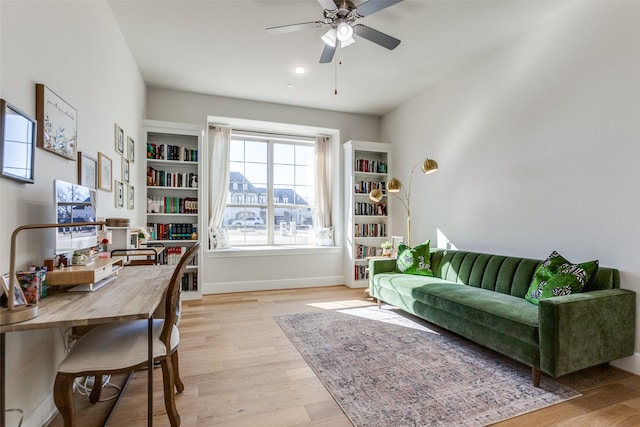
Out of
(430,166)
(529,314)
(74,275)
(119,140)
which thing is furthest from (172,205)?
(529,314)

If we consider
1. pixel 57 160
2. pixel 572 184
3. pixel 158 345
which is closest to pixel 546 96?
pixel 572 184

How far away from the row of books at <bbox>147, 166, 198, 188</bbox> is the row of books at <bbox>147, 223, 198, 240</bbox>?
555 millimetres

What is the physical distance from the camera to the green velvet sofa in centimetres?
199

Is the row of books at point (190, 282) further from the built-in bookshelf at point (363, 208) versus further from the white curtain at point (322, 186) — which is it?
the built-in bookshelf at point (363, 208)

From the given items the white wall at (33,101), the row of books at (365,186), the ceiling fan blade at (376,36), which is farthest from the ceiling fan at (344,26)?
the row of books at (365,186)

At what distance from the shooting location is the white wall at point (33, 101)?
4.72ft

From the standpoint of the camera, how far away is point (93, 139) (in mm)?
2424

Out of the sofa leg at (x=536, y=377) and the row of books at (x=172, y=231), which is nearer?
the sofa leg at (x=536, y=377)

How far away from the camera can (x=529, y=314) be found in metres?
2.23

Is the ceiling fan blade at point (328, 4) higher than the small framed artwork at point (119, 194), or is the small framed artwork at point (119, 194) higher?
the ceiling fan blade at point (328, 4)

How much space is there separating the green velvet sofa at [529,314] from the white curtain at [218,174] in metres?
2.99

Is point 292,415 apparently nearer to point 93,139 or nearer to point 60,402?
point 60,402

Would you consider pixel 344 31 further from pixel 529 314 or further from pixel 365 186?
pixel 365 186

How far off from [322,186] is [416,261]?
2.24m
